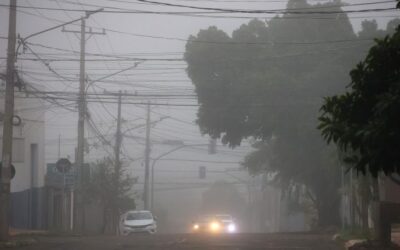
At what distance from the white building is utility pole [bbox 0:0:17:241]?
12698 mm

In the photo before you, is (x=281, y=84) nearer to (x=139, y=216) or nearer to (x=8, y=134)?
(x=139, y=216)

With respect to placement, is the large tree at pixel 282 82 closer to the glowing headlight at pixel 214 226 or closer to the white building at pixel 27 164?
the glowing headlight at pixel 214 226

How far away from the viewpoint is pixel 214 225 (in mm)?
39344

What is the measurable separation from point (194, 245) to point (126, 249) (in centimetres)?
227

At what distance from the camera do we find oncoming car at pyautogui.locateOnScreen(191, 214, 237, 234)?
38.9 m

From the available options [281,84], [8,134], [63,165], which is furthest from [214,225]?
[8,134]

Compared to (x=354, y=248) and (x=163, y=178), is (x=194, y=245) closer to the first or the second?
(x=354, y=248)

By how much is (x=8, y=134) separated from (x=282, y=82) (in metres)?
19.8

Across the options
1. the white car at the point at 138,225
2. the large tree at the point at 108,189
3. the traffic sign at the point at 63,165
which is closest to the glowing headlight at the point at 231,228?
the white car at the point at 138,225

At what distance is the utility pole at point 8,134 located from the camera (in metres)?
25.2

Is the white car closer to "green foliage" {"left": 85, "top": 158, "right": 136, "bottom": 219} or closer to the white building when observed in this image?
the white building

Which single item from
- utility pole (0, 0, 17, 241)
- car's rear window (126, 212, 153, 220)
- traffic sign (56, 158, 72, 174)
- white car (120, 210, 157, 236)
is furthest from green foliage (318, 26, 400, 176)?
car's rear window (126, 212, 153, 220)

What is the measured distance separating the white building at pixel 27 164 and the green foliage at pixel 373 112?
103 feet

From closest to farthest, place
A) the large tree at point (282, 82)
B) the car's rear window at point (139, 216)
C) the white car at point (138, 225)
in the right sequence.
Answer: the white car at point (138, 225) → the car's rear window at point (139, 216) → the large tree at point (282, 82)
